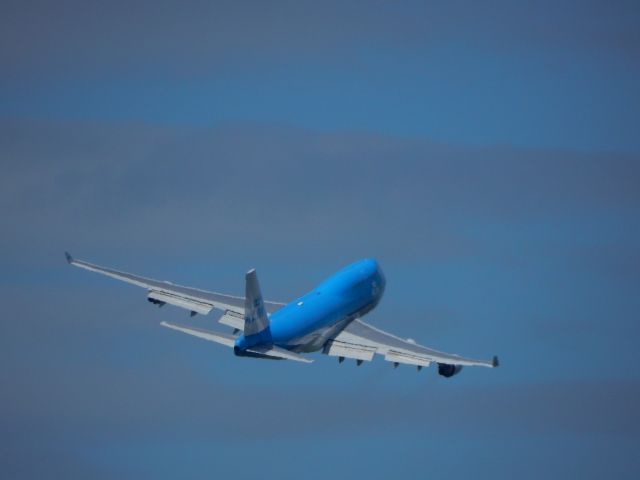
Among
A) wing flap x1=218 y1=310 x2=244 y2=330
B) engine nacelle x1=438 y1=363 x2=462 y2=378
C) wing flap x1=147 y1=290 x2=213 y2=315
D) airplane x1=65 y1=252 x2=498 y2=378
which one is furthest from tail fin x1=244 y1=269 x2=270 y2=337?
engine nacelle x1=438 y1=363 x2=462 y2=378

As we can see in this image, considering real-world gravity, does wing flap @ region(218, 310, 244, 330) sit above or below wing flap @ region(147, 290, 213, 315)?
below

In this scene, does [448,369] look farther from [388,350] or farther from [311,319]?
[311,319]

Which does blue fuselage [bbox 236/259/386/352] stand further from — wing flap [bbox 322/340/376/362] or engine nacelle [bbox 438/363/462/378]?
engine nacelle [bbox 438/363/462/378]

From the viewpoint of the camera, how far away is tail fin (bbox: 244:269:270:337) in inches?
7062

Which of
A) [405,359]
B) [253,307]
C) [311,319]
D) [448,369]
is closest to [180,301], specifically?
[311,319]

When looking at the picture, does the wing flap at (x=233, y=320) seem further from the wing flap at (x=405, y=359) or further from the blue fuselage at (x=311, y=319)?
the wing flap at (x=405, y=359)

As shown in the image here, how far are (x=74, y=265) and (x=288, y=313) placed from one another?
70.1 ft

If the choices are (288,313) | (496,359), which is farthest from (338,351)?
(496,359)

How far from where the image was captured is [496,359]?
176000mm

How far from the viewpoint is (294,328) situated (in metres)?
188

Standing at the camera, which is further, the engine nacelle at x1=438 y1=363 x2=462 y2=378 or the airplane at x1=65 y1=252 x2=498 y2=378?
the engine nacelle at x1=438 y1=363 x2=462 y2=378

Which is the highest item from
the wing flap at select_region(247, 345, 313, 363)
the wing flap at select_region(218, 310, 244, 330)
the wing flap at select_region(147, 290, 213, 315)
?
the wing flap at select_region(147, 290, 213, 315)

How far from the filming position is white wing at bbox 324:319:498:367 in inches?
7283

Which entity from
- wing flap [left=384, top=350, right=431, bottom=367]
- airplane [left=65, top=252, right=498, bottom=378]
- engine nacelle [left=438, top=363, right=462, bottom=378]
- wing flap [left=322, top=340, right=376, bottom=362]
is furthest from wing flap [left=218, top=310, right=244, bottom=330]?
engine nacelle [left=438, top=363, right=462, bottom=378]
